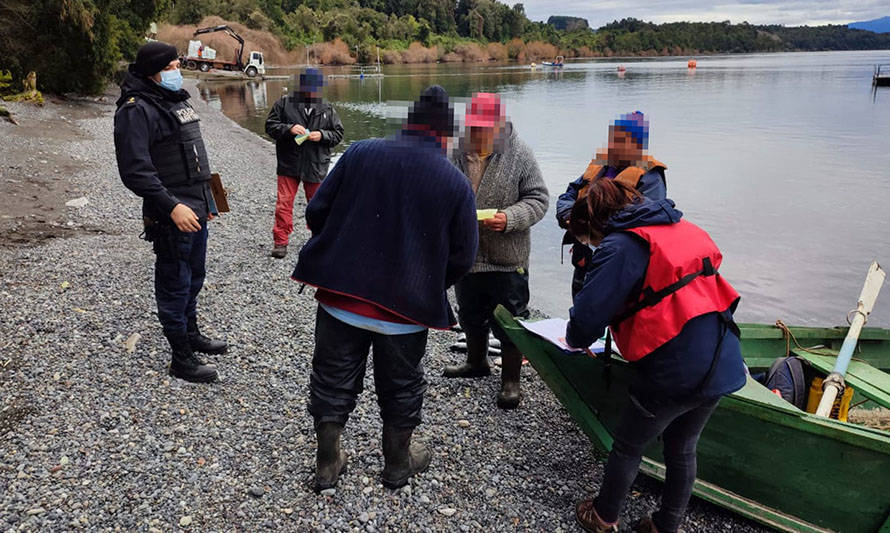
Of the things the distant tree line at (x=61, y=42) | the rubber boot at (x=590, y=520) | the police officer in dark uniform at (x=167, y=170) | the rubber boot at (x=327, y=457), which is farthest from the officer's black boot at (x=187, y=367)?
the distant tree line at (x=61, y=42)

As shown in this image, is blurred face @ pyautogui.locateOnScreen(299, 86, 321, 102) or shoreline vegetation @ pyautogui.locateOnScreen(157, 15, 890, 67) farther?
shoreline vegetation @ pyautogui.locateOnScreen(157, 15, 890, 67)

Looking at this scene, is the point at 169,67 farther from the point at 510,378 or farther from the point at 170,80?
the point at 510,378

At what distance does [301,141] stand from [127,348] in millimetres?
3091

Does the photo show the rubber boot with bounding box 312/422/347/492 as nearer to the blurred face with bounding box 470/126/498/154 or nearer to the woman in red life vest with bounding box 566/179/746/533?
the woman in red life vest with bounding box 566/179/746/533

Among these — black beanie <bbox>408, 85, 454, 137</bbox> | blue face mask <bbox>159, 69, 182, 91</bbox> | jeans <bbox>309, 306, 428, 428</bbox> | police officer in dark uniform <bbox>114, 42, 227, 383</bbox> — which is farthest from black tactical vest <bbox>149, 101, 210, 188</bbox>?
black beanie <bbox>408, 85, 454, 137</bbox>

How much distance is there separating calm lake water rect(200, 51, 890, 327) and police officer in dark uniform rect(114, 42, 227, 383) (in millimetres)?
1334

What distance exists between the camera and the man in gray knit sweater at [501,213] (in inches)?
152

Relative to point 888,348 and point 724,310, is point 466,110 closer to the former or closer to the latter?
point 724,310

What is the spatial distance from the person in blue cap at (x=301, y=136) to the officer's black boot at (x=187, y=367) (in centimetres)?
325

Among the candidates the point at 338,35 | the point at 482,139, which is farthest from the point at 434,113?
the point at 338,35

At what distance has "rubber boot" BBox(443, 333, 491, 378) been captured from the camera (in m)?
4.87

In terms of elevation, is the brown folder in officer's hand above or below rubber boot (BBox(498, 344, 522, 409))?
above

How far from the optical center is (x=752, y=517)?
333 cm

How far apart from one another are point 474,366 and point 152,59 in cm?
309
